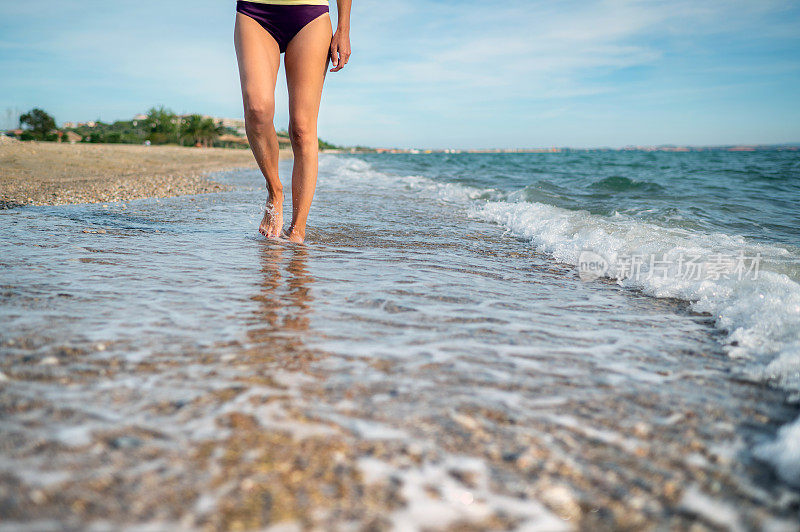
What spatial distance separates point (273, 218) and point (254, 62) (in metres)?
1.07

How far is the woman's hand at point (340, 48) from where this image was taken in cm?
357

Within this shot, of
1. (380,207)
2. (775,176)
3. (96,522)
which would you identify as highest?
(775,176)

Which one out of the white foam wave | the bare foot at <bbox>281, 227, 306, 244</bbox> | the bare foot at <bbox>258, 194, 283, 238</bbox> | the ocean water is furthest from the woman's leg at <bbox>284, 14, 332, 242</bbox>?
the white foam wave

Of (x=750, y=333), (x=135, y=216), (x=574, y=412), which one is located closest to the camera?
(x=574, y=412)

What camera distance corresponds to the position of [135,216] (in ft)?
15.5

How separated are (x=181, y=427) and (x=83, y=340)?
0.72 m

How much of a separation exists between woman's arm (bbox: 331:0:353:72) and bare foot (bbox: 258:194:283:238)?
1.04 meters

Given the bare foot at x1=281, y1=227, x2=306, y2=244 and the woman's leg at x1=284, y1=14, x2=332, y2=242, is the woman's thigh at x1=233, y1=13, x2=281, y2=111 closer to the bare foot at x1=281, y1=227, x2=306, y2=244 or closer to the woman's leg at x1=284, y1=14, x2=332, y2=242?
the woman's leg at x1=284, y1=14, x2=332, y2=242

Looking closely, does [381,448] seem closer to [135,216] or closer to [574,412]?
[574,412]

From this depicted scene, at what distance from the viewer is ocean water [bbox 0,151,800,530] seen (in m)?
0.97

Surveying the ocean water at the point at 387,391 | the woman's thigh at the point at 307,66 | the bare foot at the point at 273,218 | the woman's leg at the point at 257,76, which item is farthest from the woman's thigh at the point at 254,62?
the ocean water at the point at 387,391

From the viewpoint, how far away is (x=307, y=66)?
134 inches

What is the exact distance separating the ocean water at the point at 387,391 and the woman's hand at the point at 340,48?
1.44m

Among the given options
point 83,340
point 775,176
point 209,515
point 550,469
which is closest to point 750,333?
point 550,469
